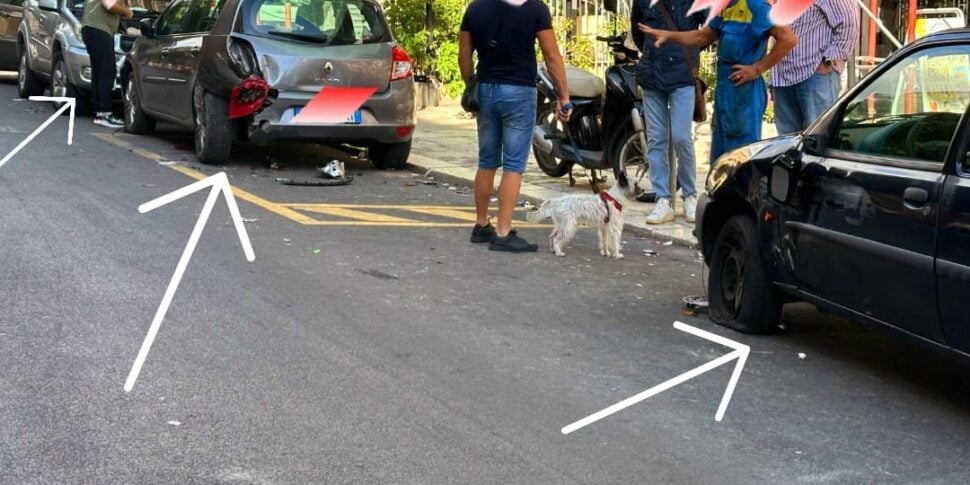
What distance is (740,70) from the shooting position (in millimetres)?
8273

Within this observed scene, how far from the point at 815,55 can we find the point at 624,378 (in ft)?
12.1

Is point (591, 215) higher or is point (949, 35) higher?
point (949, 35)

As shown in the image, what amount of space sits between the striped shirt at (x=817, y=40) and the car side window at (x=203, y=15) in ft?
19.0

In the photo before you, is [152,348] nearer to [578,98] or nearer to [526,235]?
[526,235]

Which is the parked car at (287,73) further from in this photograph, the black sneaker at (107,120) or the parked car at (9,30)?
the parked car at (9,30)

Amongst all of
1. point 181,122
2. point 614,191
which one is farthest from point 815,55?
point 181,122

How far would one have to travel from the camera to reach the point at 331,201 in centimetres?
1040

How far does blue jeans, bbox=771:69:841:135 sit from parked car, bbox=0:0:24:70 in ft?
48.6

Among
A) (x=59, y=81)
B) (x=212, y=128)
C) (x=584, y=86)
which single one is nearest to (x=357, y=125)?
(x=212, y=128)

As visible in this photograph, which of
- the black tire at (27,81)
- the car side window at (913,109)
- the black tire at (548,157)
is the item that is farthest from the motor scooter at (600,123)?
the black tire at (27,81)

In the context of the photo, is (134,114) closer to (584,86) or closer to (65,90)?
(65,90)

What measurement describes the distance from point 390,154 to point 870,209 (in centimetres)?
775

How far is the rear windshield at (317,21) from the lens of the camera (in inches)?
458
